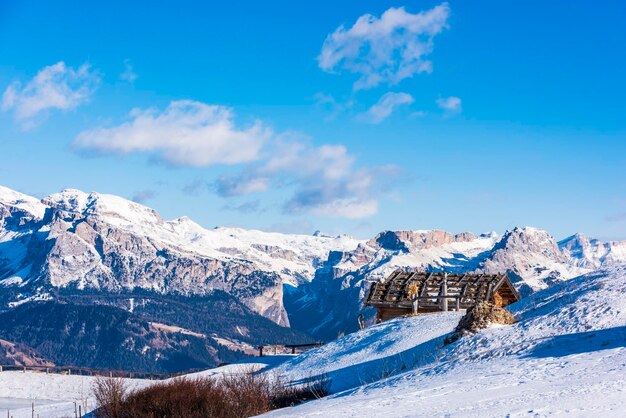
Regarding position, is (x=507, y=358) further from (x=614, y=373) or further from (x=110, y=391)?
(x=110, y=391)

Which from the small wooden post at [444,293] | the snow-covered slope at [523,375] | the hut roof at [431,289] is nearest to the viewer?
the snow-covered slope at [523,375]

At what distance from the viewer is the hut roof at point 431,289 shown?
54594 millimetres

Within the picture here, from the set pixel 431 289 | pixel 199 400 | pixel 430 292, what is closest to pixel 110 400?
pixel 199 400

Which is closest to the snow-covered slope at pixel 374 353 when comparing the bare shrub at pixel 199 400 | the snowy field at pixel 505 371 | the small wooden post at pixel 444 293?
the snowy field at pixel 505 371

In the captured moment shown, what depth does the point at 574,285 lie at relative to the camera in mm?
40500

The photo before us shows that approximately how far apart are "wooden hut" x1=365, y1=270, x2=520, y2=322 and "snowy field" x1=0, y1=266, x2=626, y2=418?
15.7 metres

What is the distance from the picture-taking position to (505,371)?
2170cm

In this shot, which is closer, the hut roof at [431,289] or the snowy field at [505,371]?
the snowy field at [505,371]

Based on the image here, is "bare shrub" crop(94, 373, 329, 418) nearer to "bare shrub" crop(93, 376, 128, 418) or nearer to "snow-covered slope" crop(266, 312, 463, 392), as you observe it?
"bare shrub" crop(93, 376, 128, 418)

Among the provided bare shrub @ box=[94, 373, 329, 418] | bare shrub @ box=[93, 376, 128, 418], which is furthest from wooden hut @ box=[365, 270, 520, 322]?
bare shrub @ box=[93, 376, 128, 418]

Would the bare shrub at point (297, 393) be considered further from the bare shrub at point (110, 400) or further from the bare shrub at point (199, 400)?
the bare shrub at point (110, 400)

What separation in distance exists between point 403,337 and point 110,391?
15.6 meters

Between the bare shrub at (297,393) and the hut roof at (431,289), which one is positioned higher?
the hut roof at (431,289)

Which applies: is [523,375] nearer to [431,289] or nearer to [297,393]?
[297,393]
